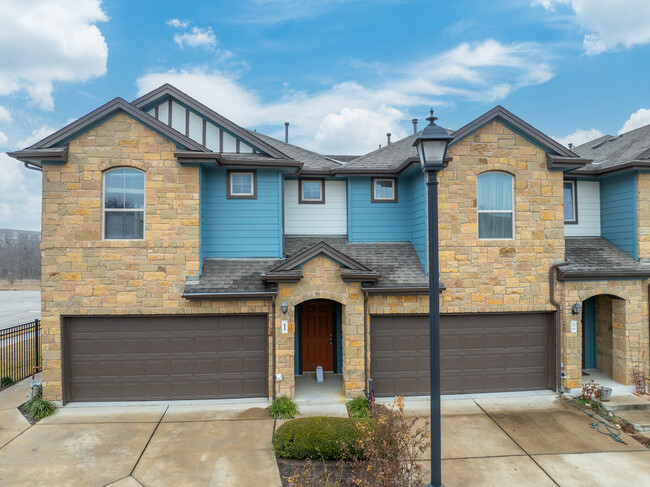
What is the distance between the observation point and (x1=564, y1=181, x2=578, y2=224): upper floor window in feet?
39.1

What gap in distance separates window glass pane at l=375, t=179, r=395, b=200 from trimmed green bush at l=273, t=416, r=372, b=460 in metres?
6.68

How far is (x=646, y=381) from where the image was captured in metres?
10.2

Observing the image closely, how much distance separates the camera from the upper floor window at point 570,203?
39.1 feet

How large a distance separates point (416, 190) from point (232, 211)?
525 centimetres

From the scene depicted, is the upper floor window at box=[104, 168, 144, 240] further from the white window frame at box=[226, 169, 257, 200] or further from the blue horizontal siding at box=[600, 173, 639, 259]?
the blue horizontal siding at box=[600, 173, 639, 259]

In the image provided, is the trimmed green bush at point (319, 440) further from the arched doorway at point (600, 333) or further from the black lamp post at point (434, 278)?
the arched doorway at point (600, 333)

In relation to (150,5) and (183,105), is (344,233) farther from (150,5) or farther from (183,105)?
(150,5)

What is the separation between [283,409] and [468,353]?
5105 millimetres

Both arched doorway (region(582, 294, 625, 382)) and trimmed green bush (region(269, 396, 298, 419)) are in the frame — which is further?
arched doorway (region(582, 294, 625, 382))

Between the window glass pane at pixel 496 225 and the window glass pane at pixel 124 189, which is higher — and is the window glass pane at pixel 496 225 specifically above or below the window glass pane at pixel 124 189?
below

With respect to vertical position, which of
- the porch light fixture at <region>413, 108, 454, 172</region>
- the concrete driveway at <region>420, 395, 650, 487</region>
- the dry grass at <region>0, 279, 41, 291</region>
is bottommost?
the dry grass at <region>0, 279, 41, 291</region>

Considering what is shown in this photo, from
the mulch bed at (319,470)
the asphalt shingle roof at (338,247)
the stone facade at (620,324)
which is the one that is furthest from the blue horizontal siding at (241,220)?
the stone facade at (620,324)

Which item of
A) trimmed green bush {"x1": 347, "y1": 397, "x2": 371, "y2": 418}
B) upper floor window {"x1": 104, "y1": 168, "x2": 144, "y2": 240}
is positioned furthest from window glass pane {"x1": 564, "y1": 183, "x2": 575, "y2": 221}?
upper floor window {"x1": 104, "y1": 168, "x2": 144, "y2": 240}

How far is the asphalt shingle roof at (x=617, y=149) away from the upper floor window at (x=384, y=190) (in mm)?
5570
